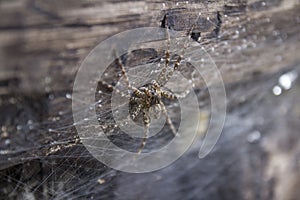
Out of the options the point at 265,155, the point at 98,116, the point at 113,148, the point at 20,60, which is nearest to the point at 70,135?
the point at 98,116

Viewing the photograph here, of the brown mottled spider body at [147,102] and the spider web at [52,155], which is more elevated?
the brown mottled spider body at [147,102]

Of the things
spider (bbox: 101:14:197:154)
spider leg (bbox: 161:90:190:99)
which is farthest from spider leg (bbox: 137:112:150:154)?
spider leg (bbox: 161:90:190:99)

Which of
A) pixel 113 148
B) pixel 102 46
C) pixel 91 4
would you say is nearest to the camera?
pixel 91 4

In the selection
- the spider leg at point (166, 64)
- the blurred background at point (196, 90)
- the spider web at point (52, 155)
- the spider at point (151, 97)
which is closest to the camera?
the blurred background at point (196, 90)

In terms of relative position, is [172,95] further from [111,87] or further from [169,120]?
[111,87]

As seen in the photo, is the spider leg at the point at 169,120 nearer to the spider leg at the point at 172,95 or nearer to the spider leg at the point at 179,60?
the spider leg at the point at 172,95

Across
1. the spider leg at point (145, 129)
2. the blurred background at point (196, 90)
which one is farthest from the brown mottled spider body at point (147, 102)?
the blurred background at point (196, 90)

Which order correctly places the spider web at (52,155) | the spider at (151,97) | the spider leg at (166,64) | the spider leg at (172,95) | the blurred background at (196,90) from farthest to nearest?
the spider leg at (172,95)
the spider at (151,97)
the spider leg at (166,64)
the spider web at (52,155)
the blurred background at (196,90)

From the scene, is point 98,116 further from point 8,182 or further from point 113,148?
point 8,182
